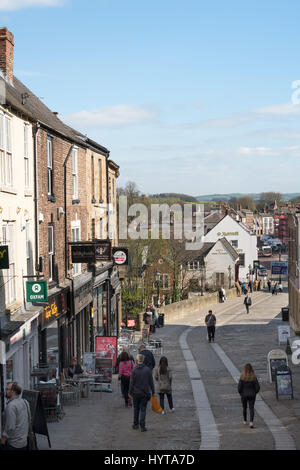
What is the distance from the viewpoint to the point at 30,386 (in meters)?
17.5

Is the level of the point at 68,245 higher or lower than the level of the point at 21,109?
lower

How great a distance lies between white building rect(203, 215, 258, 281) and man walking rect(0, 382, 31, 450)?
265ft

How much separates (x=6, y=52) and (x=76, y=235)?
28.2 ft

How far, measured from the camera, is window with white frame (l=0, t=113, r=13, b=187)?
15.4 m

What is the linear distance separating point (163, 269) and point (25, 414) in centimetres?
5664

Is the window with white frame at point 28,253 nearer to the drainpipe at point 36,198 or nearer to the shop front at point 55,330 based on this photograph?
the drainpipe at point 36,198

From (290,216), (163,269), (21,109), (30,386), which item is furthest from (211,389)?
(163,269)

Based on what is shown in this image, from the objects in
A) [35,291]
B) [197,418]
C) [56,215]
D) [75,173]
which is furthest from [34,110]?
[197,418]

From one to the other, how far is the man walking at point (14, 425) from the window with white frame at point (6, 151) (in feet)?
21.7

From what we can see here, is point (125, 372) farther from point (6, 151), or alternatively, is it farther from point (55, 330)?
point (6, 151)

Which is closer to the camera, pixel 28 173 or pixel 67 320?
pixel 28 173

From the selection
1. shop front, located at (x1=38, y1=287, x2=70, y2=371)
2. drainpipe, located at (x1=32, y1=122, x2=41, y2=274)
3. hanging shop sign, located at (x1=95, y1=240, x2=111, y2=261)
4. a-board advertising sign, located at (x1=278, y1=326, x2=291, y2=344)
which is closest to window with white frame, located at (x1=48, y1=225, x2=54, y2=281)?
shop front, located at (x1=38, y1=287, x2=70, y2=371)

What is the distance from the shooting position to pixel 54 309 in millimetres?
20312

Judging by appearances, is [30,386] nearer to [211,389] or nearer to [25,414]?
[211,389]
